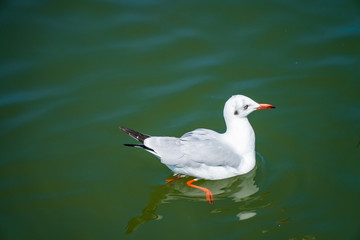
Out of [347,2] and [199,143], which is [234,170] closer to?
[199,143]

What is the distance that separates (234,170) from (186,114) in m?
1.61

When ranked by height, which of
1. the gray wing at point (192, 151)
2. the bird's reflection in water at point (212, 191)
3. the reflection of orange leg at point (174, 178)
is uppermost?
the gray wing at point (192, 151)

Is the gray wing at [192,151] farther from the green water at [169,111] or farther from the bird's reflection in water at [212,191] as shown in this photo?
the green water at [169,111]

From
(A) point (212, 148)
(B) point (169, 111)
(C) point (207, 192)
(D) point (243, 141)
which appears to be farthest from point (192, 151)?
(B) point (169, 111)

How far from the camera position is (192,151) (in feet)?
18.0

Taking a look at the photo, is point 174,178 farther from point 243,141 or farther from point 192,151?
point 243,141

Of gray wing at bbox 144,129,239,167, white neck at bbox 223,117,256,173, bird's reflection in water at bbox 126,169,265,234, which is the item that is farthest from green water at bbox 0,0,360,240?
gray wing at bbox 144,129,239,167

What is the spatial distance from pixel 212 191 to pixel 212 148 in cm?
65

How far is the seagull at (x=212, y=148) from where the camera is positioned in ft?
17.9

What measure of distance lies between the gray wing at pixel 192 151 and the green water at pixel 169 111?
1.60 ft

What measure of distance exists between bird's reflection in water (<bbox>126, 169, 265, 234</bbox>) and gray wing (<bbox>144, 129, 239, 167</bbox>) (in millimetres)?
354

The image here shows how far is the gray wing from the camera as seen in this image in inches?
214

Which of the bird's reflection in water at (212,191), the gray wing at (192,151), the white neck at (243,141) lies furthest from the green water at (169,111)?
the gray wing at (192,151)

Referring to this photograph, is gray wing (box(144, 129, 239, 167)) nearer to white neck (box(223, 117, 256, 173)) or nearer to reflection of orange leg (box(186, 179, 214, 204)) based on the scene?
white neck (box(223, 117, 256, 173))
